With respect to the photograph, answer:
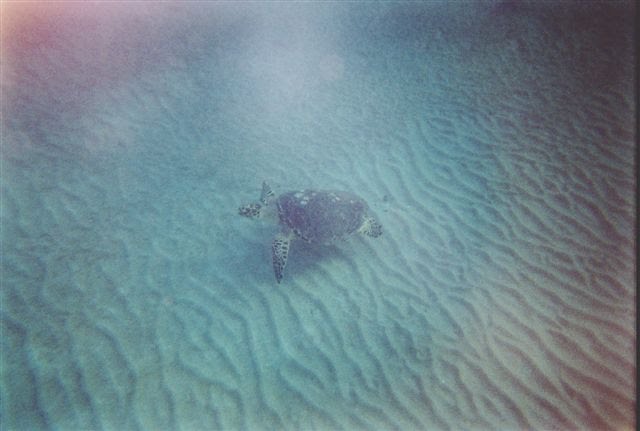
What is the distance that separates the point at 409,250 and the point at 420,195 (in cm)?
127

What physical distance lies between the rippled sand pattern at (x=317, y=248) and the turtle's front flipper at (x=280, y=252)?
0.97 ft

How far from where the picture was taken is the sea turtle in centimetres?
430

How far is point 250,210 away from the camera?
189 inches

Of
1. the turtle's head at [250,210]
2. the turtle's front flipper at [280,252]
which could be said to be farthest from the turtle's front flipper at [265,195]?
the turtle's front flipper at [280,252]

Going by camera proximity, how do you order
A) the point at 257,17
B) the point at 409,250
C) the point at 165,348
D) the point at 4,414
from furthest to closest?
the point at 257,17
the point at 409,250
the point at 165,348
the point at 4,414

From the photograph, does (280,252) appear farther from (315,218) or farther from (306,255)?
(315,218)

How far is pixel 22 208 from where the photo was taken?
5.04 metres

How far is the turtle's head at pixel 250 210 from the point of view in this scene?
4.79 meters

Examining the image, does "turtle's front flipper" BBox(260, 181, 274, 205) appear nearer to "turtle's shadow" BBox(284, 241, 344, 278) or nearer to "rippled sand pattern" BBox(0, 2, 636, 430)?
"rippled sand pattern" BBox(0, 2, 636, 430)

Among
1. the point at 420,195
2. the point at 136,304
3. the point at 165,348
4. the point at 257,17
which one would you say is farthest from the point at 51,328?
the point at 257,17

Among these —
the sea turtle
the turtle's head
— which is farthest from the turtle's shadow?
the turtle's head

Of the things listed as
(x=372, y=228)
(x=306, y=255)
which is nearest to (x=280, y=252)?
(x=306, y=255)

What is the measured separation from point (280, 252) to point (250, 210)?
851 millimetres

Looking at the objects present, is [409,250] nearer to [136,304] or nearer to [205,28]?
[136,304]
